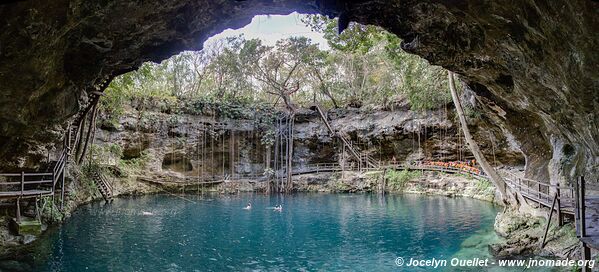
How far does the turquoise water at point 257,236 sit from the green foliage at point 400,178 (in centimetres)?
496

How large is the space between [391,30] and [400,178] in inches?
706

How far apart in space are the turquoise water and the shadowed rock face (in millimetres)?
3408

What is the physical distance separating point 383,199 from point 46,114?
60.2 feet

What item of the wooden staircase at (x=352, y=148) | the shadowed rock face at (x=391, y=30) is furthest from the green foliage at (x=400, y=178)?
the shadowed rock face at (x=391, y=30)

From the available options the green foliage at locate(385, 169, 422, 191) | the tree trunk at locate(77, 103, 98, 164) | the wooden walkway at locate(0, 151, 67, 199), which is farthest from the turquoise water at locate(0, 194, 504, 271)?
the green foliage at locate(385, 169, 422, 191)

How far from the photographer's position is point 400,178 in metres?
25.9

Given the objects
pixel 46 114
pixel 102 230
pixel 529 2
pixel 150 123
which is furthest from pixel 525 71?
pixel 150 123

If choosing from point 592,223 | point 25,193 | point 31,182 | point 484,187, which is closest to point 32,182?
point 31,182

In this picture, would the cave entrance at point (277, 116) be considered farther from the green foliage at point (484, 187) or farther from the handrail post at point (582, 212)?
the handrail post at point (582, 212)

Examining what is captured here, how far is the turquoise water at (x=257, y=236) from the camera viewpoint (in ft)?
32.8

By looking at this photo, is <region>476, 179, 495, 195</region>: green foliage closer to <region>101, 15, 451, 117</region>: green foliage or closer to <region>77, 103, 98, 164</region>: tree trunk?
<region>101, 15, 451, 117</region>: green foliage

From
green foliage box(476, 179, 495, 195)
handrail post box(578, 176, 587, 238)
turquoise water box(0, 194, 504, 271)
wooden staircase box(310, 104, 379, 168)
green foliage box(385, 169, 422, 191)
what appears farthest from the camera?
wooden staircase box(310, 104, 379, 168)

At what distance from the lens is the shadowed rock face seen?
5453 mm

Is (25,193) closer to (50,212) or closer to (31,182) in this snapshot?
(31,182)
